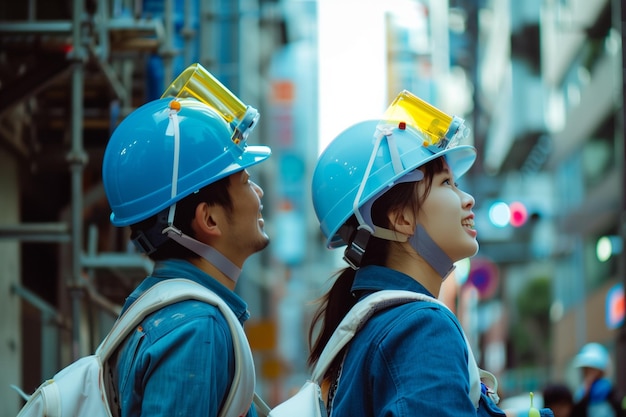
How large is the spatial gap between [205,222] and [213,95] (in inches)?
17.9

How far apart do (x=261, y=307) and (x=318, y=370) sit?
4191 cm

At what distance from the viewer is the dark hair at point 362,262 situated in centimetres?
351

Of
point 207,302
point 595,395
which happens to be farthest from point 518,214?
point 207,302

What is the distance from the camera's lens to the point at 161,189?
137 inches

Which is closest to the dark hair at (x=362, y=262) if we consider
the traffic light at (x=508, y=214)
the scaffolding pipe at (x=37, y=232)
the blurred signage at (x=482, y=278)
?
the scaffolding pipe at (x=37, y=232)

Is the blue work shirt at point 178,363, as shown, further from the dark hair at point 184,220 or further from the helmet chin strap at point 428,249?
the helmet chin strap at point 428,249

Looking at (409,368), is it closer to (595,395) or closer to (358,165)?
(358,165)

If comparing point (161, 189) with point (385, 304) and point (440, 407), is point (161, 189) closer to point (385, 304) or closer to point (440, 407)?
point (385, 304)

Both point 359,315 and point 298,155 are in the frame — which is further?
point 298,155

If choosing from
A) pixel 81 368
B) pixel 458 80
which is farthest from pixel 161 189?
pixel 458 80

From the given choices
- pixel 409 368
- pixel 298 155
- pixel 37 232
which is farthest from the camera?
pixel 298 155

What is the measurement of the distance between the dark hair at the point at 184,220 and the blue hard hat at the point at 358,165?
315 millimetres

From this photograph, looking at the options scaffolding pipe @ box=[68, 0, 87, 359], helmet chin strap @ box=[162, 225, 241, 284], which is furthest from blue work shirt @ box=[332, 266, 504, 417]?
scaffolding pipe @ box=[68, 0, 87, 359]

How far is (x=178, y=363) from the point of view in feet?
10.2
